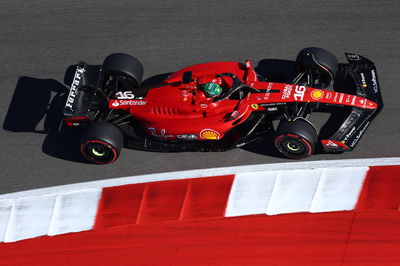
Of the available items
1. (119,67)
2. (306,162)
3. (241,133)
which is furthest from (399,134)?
(119,67)

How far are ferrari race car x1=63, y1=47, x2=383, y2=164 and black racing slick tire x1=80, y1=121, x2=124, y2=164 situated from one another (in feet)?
0.05

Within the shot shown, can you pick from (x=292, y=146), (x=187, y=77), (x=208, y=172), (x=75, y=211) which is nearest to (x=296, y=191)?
(x=292, y=146)

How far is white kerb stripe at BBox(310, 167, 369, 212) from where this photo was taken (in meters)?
8.45

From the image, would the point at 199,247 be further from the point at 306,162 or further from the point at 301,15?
the point at 301,15

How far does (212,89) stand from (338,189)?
250 centimetres

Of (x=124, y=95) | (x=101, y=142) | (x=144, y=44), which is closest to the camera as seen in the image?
(x=101, y=142)

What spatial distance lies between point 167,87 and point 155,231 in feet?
8.04

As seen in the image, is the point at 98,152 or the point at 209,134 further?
the point at 98,152

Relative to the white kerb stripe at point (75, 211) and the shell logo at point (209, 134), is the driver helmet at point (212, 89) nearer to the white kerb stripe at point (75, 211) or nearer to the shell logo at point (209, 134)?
the shell logo at point (209, 134)

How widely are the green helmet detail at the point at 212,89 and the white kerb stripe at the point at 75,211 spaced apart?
2.33 metres

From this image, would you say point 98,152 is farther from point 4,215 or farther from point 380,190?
point 380,190

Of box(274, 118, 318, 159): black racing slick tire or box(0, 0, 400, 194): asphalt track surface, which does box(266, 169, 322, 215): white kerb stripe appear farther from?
box(0, 0, 400, 194): asphalt track surface

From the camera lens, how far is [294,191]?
28.1ft

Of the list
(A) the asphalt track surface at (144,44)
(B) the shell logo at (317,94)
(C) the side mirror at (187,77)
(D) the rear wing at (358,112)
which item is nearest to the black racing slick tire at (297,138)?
(D) the rear wing at (358,112)
